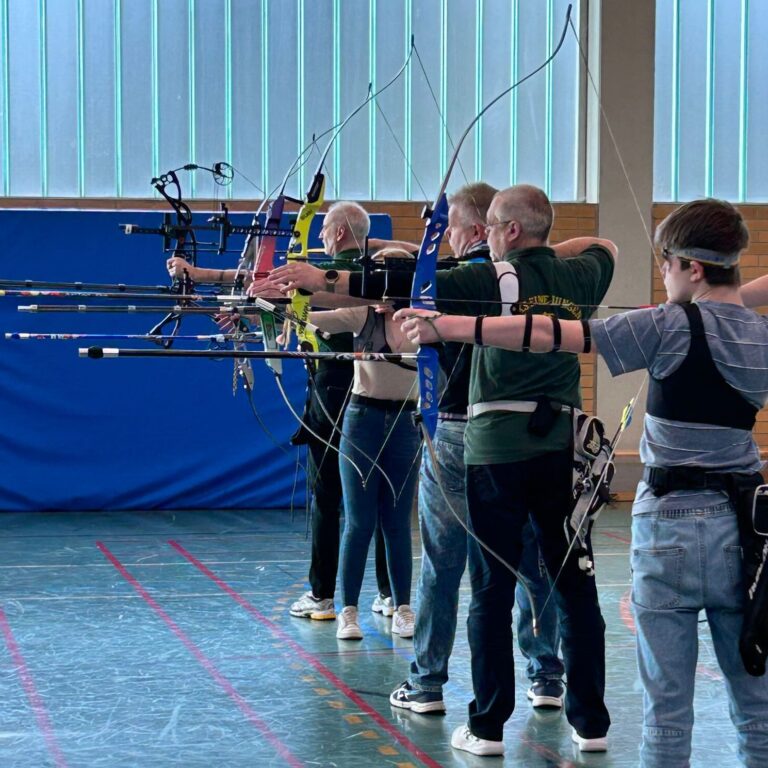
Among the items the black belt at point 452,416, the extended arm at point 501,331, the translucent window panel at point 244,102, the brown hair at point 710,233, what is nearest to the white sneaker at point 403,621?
the black belt at point 452,416

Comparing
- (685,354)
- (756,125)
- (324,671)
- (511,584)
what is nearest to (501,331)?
(685,354)

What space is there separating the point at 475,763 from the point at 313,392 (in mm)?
1968

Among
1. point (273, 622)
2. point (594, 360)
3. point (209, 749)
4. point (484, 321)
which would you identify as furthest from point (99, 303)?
point (484, 321)

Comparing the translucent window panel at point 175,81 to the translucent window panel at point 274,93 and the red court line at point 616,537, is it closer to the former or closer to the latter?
the translucent window panel at point 274,93

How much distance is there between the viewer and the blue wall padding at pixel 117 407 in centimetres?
779

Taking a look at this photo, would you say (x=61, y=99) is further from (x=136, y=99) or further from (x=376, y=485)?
(x=376, y=485)

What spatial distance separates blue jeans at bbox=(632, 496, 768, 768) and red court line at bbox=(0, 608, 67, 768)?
5.10 feet

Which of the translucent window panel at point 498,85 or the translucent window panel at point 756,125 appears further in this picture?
the translucent window panel at point 756,125

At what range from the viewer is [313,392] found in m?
4.68

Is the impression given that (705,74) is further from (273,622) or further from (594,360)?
(273,622)

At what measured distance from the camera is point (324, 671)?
3922 millimetres

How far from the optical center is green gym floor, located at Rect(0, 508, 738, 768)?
311 centimetres

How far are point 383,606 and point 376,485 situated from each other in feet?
2.41

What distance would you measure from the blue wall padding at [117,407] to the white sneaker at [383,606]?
10.1 feet
